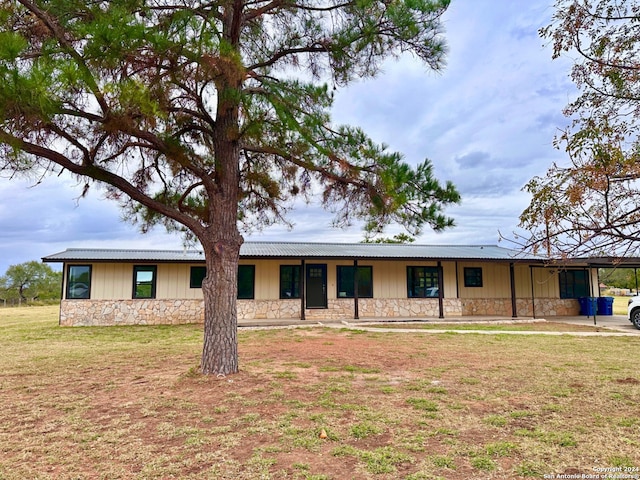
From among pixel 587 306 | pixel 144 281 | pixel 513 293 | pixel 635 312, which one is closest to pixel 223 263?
pixel 144 281

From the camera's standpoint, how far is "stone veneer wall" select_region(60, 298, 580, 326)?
1431 cm

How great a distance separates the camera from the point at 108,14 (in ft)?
15.2

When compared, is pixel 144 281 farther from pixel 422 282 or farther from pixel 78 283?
pixel 422 282

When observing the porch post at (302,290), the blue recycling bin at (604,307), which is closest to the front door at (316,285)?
the porch post at (302,290)

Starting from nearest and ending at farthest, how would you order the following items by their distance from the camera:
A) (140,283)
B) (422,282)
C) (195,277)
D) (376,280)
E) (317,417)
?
(317,417) < (140,283) < (195,277) < (376,280) < (422,282)

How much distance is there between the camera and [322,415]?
4461 millimetres

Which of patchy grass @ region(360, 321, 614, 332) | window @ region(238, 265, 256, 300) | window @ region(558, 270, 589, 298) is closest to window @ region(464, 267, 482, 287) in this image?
patchy grass @ region(360, 321, 614, 332)

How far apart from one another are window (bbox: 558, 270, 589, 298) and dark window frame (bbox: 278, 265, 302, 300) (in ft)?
37.2

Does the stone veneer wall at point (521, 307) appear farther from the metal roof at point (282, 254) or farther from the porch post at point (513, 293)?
the metal roof at point (282, 254)

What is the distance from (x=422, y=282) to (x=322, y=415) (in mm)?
12914

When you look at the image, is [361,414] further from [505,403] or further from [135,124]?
[135,124]

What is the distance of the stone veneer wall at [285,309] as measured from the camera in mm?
14312

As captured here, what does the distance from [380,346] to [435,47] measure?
6.35m

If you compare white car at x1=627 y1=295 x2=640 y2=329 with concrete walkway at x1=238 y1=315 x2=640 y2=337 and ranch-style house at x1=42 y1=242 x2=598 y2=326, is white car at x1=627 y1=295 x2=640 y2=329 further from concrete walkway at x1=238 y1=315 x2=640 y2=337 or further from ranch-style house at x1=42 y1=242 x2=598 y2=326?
ranch-style house at x1=42 y1=242 x2=598 y2=326
